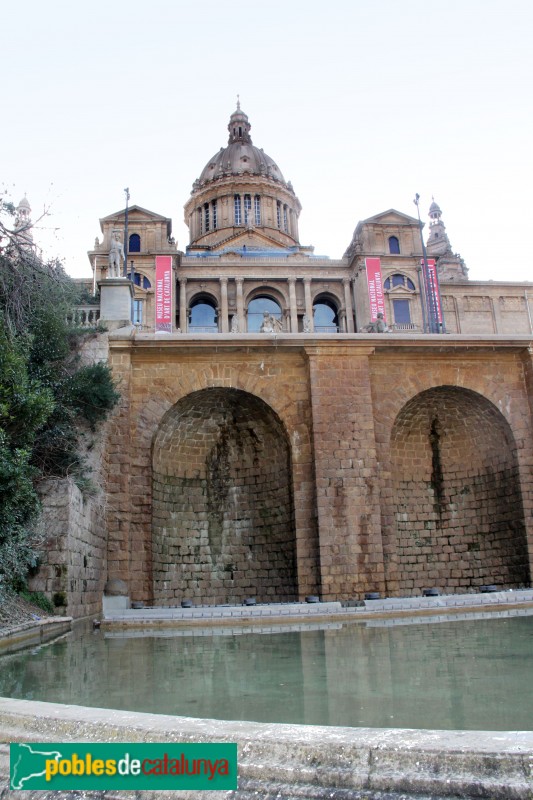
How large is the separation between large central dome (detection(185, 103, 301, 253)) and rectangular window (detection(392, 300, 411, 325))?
1167 centimetres

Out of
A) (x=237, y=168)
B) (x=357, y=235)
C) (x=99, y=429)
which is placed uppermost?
(x=237, y=168)

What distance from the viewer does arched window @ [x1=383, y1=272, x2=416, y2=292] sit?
43.2 meters

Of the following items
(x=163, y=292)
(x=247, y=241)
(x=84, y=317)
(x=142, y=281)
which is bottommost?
(x=84, y=317)

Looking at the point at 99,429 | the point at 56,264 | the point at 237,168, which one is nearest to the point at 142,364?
the point at 99,429

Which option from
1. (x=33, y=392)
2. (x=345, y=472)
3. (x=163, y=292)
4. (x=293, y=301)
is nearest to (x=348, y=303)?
(x=293, y=301)

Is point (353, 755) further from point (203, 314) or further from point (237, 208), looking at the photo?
point (237, 208)

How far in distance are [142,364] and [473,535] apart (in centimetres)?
872

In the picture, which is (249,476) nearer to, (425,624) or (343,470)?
(343,470)

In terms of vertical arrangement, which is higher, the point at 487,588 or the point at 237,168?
the point at 237,168

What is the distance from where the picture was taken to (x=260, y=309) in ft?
143

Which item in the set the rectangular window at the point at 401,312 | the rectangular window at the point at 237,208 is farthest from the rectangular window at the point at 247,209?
the rectangular window at the point at 401,312

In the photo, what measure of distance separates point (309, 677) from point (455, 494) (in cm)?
1258

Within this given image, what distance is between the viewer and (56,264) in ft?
40.8

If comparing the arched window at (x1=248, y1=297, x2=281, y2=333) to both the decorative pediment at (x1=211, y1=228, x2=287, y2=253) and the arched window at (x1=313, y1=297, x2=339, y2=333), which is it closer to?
the arched window at (x1=313, y1=297, x2=339, y2=333)
